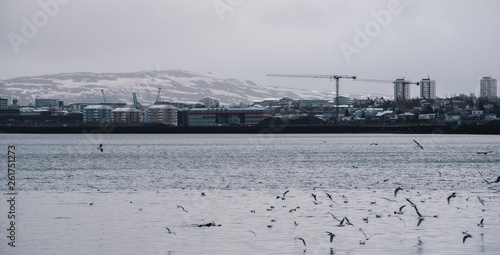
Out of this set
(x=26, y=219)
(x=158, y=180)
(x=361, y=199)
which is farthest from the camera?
(x=158, y=180)

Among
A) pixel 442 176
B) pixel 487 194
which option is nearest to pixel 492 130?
pixel 442 176

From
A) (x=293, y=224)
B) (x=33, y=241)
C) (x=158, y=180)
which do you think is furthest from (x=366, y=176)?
(x=33, y=241)

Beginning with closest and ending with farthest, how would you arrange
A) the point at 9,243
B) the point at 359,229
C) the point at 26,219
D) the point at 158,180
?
1. the point at 9,243
2. the point at 359,229
3. the point at 26,219
4. the point at 158,180

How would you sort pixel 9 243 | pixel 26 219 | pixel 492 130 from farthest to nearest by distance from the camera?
pixel 492 130 → pixel 26 219 → pixel 9 243

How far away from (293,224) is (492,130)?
155 m

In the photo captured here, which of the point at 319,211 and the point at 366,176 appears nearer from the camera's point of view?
the point at 319,211

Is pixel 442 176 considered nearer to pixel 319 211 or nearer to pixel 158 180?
pixel 158 180

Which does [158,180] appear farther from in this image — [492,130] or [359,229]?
[492,130]

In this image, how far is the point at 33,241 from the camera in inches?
866

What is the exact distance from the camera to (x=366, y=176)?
148 feet

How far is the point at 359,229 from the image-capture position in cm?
2305

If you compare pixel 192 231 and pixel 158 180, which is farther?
pixel 158 180

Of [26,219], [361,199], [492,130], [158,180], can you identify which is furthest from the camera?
[492,130]

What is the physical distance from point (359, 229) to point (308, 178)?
67.5ft
